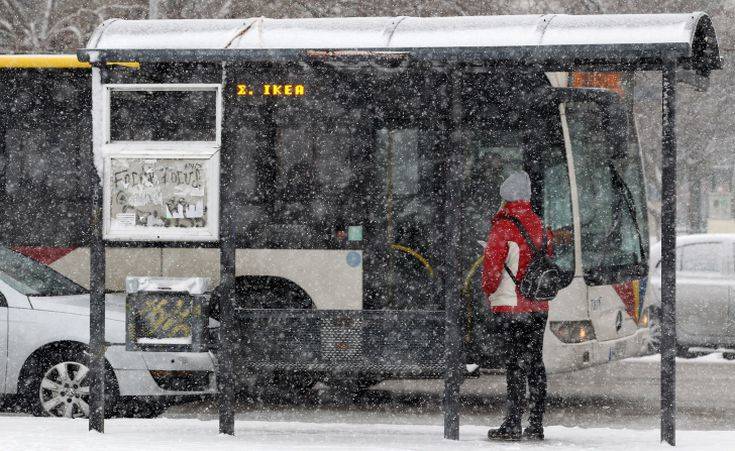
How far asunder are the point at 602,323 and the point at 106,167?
519 centimetres

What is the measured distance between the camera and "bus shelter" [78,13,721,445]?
814 centimetres

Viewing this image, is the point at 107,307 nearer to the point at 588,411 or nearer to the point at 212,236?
the point at 212,236

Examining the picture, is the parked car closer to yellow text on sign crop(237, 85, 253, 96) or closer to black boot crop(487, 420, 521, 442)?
yellow text on sign crop(237, 85, 253, 96)

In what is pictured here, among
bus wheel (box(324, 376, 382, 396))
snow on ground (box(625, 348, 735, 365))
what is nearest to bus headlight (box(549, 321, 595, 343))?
bus wheel (box(324, 376, 382, 396))

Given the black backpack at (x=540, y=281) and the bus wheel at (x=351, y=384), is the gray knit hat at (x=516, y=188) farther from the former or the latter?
the bus wheel at (x=351, y=384)

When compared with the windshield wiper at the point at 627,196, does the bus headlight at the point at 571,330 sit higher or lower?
lower

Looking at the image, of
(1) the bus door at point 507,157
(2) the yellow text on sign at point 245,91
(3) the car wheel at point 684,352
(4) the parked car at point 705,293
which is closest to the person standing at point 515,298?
(1) the bus door at point 507,157

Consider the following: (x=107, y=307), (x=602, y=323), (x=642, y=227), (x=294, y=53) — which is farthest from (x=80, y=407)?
(x=642, y=227)

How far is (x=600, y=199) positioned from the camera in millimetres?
12188

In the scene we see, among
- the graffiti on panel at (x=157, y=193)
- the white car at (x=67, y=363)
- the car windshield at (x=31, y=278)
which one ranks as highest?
the graffiti on panel at (x=157, y=193)

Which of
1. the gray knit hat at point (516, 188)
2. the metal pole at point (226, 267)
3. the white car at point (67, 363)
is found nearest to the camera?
the metal pole at point (226, 267)

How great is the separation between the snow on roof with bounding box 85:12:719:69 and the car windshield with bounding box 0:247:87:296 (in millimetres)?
2711

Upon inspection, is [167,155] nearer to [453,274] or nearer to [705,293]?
[453,274]

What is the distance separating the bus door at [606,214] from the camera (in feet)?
39.3
